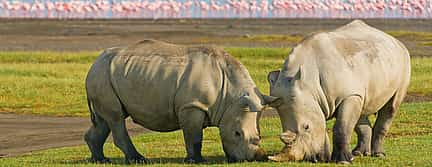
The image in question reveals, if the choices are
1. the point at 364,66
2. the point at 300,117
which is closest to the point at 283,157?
the point at 300,117

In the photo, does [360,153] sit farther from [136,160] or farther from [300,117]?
[136,160]

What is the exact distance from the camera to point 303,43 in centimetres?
1736

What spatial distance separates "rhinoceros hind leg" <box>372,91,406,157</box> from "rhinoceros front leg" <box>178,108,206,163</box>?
345cm

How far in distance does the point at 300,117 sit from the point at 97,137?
11.9ft

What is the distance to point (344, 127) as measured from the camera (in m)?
17.0

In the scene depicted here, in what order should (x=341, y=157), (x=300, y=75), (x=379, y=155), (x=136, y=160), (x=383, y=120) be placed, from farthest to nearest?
(x=383, y=120) < (x=379, y=155) < (x=136, y=160) < (x=341, y=157) < (x=300, y=75)

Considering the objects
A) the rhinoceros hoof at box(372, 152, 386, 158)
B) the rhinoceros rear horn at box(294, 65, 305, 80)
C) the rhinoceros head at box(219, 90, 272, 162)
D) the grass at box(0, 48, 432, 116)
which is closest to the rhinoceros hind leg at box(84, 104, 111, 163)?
the rhinoceros head at box(219, 90, 272, 162)

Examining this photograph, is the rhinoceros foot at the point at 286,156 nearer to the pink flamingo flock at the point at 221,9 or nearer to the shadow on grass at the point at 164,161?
the shadow on grass at the point at 164,161

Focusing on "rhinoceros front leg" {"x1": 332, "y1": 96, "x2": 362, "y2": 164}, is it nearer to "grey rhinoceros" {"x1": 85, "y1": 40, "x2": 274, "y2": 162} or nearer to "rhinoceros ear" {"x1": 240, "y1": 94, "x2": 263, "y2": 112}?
"grey rhinoceros" {"x1": 85, "y1": 40, "x2": 274, "y2": 162}

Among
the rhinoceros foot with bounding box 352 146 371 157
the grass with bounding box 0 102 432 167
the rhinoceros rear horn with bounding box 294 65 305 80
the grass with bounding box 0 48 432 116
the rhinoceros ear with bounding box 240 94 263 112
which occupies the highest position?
the rhinoceros rear horn with bounding box 294 65 305 80

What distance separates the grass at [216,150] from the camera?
17734 millimetres

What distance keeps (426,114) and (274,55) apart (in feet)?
85.0

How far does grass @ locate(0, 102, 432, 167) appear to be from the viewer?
17734 mm

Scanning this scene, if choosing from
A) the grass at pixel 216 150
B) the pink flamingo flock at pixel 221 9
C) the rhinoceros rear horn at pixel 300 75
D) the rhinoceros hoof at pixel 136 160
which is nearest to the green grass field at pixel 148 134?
the grass at pixel 216 150
